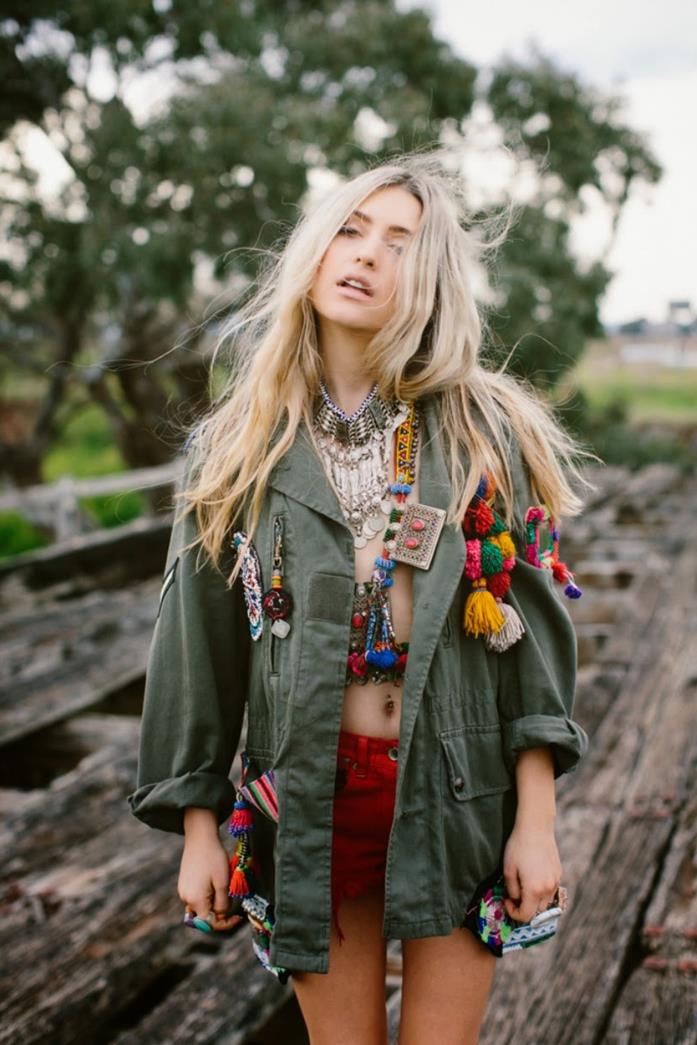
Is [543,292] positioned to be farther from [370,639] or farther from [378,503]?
[370,639]

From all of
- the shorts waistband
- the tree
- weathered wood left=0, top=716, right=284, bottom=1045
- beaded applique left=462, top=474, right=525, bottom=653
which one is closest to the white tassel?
beaded applique left=462, top=474, right=525, bottom=653

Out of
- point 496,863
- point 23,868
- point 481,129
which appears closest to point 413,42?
point 481,129

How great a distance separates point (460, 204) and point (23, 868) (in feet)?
8.28

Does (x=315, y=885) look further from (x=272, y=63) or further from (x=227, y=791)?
(x=272, y=63)

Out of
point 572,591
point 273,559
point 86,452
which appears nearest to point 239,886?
point 273,559

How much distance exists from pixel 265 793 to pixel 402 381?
29.3 inches

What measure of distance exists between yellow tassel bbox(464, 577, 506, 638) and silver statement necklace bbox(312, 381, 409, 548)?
229 mm

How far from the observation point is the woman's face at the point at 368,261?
1.74m

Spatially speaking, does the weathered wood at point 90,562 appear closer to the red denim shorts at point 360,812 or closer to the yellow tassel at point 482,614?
the red denim shorts at point 360,812

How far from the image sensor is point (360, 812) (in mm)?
1636

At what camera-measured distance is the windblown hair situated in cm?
173

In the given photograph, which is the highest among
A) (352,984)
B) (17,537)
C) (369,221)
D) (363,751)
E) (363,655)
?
(369,221)

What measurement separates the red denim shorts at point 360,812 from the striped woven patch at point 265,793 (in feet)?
0.33

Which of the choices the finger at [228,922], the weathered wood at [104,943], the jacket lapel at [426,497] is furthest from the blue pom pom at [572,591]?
the weathered wood at [104,943]
